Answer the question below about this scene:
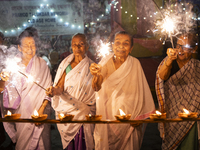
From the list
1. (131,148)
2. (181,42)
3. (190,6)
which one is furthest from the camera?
(190,6)

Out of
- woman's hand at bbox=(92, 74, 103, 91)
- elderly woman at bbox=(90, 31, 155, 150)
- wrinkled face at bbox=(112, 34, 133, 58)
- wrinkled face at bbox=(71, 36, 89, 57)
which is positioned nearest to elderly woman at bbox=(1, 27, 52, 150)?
wrinkled face at bbox=(71, 36, 89, 57)

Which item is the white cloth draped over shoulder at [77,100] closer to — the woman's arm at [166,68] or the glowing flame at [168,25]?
the woman's arm at [166,68]

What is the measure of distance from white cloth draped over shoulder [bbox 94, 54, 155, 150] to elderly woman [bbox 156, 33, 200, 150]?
34 centimetres

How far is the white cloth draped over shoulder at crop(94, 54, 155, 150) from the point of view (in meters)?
3.66

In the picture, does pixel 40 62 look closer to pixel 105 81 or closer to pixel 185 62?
pixel 105 81

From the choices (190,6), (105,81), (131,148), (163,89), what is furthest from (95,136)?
(190,6)

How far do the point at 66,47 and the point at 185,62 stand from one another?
213 cm

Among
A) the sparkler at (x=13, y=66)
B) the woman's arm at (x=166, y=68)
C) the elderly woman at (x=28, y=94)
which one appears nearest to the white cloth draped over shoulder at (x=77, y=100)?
the elderly woman at (x=28, y=94)

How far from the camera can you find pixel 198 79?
151 inches

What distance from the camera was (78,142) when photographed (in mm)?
3703

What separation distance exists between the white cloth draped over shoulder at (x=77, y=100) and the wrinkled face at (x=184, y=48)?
1.64m

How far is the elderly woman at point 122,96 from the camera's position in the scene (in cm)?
366

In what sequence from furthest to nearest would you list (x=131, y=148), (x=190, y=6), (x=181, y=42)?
(x=190, y=6), (x=181, y=42), (x=131, y=148)

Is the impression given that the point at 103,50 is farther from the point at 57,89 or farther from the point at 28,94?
the point at 28,94
